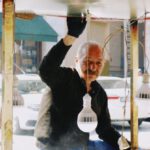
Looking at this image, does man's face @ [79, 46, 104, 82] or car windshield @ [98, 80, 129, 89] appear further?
car windshield @ [98, 80, 129, 89]

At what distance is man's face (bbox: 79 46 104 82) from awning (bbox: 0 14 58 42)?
6.35 metres

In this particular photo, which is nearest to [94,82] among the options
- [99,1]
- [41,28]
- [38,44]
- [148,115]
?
[99,1]

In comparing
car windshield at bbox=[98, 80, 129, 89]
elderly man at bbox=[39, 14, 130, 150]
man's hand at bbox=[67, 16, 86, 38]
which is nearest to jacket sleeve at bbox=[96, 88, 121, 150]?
elderly man at bbox=[39, 14, 130, 150]

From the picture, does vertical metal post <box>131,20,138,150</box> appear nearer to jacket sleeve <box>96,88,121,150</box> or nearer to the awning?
jacket sleeve <box>96,88,121,150</box>

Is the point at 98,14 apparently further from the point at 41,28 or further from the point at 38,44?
the point at 38,44

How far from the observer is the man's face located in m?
3.59

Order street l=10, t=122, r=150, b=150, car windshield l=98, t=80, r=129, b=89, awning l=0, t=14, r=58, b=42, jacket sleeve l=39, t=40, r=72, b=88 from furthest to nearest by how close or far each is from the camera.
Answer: awning l=0, t=14, r=58, b=42, car windshield l=98, t=80, r=129, b=89, street l=10, t=122, r=150, b=150, jacket sleeve l=39, t=40, r=72, b=88

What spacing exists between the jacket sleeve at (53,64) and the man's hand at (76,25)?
0.14 m

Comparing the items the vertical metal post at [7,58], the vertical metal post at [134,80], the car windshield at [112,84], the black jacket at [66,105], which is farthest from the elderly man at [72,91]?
the car windshield at [112,84]

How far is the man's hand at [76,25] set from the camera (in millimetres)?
3463

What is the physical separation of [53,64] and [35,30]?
25.3ft

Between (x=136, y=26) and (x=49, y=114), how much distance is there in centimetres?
111

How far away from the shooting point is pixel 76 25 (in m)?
3.49

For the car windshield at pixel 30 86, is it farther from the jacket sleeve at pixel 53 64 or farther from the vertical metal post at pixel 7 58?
the vertical metal post at pixel 7 58
